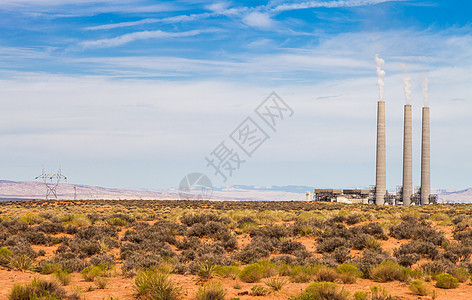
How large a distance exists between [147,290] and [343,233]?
51.7ft

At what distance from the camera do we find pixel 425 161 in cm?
9738

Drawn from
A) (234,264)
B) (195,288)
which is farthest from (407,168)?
(195,288)

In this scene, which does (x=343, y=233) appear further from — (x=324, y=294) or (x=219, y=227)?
(x=324, y=294)

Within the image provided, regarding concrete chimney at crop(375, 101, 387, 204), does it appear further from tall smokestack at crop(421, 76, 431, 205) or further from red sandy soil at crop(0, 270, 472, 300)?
red sandy soil at crop(0, 270, 472, 300)

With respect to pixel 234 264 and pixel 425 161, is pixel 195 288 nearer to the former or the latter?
pixel 234 264

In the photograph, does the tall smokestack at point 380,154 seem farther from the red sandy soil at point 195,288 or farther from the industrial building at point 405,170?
the red sandy soil at point 195,288

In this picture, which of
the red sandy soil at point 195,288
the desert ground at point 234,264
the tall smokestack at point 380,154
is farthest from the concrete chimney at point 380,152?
the red sandy soil at point 195,288

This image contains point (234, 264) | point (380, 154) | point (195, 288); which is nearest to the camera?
point (195, 288)

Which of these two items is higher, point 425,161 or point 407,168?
point 425,161

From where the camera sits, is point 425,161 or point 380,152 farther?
point 425,161

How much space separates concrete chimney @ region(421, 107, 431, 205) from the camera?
3799 inches

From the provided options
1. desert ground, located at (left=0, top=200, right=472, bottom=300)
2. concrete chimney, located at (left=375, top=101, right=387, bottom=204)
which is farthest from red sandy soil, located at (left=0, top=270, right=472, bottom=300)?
concrete chimney, located at (left=375, top=101, right=387, bottom=204)

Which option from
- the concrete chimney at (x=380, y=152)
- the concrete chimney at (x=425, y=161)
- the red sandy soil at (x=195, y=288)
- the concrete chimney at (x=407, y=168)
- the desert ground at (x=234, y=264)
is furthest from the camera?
the concrete chimney at (x=425, y=161)

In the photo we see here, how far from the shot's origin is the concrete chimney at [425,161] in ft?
317
